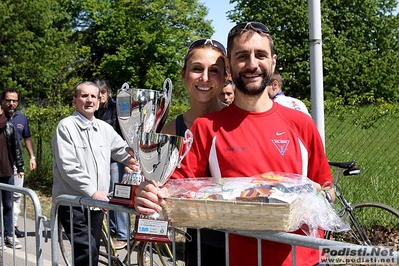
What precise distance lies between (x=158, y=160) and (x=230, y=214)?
16.6 inches

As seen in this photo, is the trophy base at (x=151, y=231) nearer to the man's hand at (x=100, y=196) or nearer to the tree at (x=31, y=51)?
the man's hand at (x=100, y=196)

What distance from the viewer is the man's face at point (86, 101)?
4.73m

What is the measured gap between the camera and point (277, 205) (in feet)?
6.32

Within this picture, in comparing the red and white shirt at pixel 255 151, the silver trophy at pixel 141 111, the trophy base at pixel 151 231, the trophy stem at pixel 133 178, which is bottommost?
the trophy base at pixel 151 231

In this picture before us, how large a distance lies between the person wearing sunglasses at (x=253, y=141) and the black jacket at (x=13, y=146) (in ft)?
16.8

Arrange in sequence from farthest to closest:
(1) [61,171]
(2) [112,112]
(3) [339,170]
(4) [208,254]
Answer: (2) [112,112] → (3) [339,170] → (1) [61,171] → (4) [208,254]

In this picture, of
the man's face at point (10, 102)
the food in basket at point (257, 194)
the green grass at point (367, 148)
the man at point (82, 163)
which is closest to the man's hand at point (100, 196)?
the man at point (82, 163)

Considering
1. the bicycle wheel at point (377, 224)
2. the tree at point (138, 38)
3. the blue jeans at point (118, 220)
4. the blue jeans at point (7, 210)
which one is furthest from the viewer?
the tree at point (138, 38)

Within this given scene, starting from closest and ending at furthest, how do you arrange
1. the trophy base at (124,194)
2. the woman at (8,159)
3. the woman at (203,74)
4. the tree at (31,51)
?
the trophy base at (124,194), the woman at (203,74), the woman at (8,159), the tree at (31,51)

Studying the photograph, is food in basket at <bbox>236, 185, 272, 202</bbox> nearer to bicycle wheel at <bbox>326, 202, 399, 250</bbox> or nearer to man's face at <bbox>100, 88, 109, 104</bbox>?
bicycle wheel at <bbox>326, 202, 399, 250</bbox>

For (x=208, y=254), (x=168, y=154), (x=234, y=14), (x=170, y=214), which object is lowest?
(x=208, y=254)

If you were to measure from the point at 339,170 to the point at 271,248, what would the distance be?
338 centimetres

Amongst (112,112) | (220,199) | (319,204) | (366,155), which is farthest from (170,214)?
(366,155)

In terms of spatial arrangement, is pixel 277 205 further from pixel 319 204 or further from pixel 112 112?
pixel 112 112
